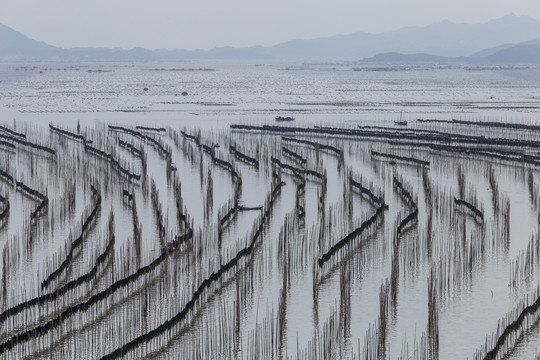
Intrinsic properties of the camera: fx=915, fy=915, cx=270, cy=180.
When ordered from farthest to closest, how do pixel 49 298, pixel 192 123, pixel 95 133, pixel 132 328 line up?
pixel 192 123 → pixel 95 133 → pixel 49 298 → pixel 132 328

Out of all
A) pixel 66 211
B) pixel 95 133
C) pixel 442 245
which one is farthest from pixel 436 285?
pixel 95 133

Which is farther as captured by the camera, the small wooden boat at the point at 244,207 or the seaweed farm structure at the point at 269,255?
the small wooden boat at the point at 244,207

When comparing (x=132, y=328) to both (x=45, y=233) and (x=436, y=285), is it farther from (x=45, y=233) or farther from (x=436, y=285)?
Result: (x=45, y=233)

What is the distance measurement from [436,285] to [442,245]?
292 cm

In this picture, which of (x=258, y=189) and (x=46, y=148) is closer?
(x=258, y=189)

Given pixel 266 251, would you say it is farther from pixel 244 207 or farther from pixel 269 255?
pixel 244 207

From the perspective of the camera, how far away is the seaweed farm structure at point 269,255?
1108 cm

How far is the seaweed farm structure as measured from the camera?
11.1 metres

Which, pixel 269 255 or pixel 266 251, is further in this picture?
pixel 266 251

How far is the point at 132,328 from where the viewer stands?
11.2 m

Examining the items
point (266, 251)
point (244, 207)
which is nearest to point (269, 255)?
point (266, 251)

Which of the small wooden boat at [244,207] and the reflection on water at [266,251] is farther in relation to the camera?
the small wooden boat at [244,207]

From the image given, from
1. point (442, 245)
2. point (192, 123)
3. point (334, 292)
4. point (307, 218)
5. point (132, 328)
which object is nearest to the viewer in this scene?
point (132, 328)

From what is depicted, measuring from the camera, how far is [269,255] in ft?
47.4
